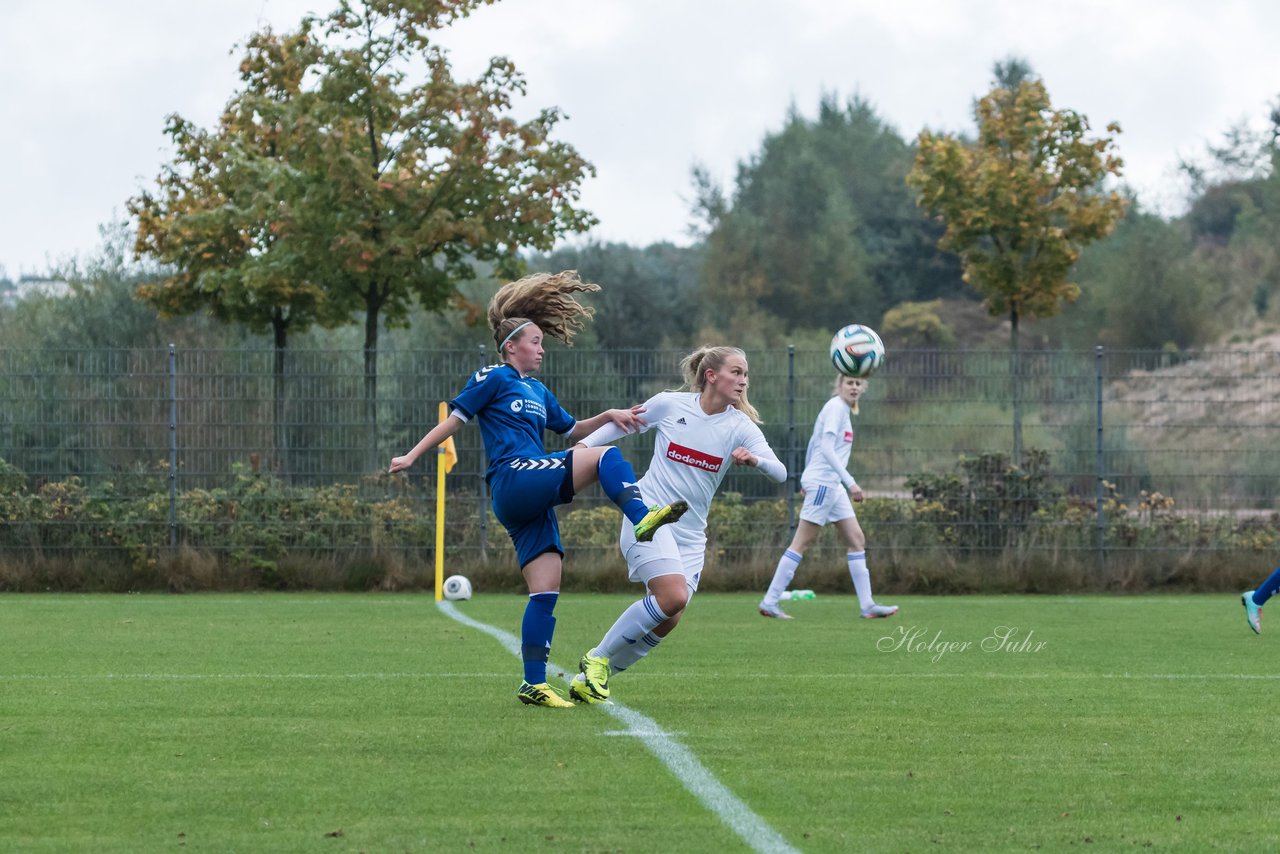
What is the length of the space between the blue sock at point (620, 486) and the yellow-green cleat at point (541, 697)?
89cm

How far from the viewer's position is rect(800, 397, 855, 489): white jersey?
13406 millimetres

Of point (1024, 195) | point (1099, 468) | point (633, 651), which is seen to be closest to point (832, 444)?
point (1099, 468)

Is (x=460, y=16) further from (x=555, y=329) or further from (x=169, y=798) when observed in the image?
(x=169, y=798)

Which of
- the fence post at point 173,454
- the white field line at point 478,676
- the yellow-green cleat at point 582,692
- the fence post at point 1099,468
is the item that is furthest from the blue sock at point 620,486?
the fence post at point 1099,468

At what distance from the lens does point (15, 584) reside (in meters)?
16.8

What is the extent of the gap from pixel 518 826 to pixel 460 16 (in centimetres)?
1759

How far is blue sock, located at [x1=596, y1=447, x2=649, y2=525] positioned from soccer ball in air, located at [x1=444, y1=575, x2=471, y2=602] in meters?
8.46

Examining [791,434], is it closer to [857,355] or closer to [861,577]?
[861,577]

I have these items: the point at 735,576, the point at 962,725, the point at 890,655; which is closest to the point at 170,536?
the point at 735,576

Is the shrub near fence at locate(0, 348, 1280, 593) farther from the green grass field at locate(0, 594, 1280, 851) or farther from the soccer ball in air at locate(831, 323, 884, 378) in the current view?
the green grass field at locate(0, 594, 1280, 851)

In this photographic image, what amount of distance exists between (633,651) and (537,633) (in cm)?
57

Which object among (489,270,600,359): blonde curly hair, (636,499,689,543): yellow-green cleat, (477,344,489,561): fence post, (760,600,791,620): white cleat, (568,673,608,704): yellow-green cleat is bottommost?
(760,600,791,620): white cleat

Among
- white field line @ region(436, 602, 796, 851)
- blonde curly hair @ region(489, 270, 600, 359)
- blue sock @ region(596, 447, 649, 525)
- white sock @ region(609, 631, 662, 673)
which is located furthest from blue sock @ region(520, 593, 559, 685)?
blonde curly hair @ region(489, 270, 600, 359)

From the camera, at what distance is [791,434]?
17.3 meters
